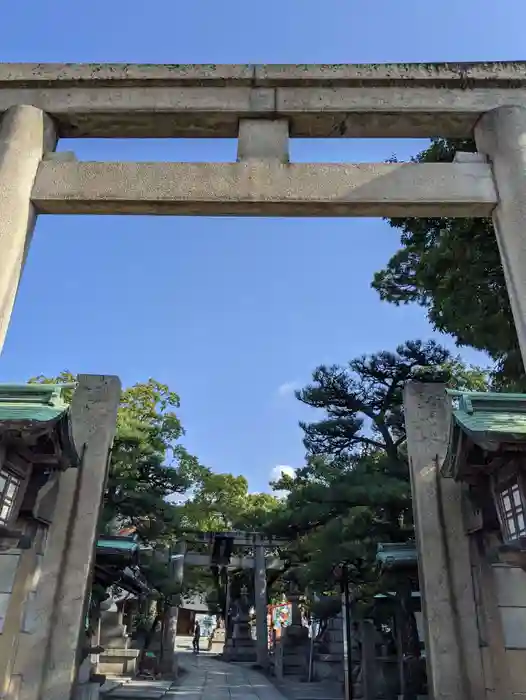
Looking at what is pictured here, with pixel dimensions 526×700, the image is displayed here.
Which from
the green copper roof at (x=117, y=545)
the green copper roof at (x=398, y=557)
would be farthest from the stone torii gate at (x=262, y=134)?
the green copper roof at (x=117, y=545)

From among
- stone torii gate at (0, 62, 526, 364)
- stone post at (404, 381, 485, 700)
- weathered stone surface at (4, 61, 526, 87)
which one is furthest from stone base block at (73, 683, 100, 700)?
weathered stone surface at (4, 61, 526, 87)

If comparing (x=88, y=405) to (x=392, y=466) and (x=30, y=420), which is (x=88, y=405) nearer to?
(x=30, y=420)

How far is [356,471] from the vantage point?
14.1 metres

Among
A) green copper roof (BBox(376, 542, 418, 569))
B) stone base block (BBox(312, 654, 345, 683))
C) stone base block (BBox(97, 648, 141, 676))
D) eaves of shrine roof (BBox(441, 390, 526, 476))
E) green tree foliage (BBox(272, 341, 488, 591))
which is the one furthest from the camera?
stone base block (BBox(312, 654, 345, 683))

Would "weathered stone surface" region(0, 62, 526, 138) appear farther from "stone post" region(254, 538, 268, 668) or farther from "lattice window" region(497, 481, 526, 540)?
"stone post" region(254, 538, 268, 668)

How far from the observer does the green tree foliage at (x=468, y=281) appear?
1044 cm

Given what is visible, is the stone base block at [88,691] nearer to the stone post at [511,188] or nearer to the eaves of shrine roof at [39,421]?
the eaves of shrine roof at [39,421]

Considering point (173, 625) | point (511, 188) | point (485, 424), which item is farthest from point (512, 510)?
point (173, 625)

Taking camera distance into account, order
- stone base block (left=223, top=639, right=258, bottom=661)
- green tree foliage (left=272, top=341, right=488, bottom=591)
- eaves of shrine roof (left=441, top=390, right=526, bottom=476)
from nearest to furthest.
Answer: eaves of shrine roof (left=441, top=390, right=526, bottom=476) → green tree foliage (left=272, top=341, right=488, bottom=591) → stone base block (left=223, top=639, right=258, bottom=661)

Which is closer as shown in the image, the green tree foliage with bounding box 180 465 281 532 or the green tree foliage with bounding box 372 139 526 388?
the green tree foliage with bounding box 372 139 526 388

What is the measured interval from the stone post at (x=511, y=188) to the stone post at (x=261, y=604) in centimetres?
2141

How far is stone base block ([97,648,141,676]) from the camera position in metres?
17.5

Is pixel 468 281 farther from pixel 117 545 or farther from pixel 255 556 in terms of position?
pixel 255 556

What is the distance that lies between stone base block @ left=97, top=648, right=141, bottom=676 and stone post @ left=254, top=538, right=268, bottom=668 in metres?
7.10
